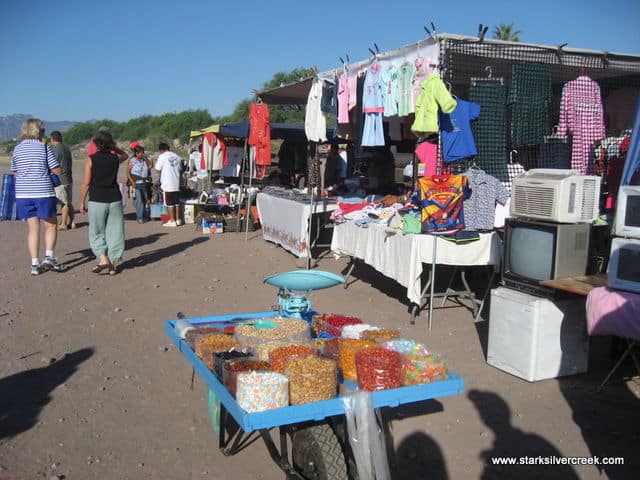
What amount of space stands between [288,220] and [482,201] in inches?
173

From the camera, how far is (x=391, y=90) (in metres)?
7.15

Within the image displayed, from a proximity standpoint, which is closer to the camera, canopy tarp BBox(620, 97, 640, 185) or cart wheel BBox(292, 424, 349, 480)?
cart wheel BBox(292, 424, 349, 480)

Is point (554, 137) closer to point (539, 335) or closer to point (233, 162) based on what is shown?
point (539, 335)

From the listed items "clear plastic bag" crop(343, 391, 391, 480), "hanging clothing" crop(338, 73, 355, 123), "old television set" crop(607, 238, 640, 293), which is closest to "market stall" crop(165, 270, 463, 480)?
"clear plastic bag" crop(343, 391, 391, 480)

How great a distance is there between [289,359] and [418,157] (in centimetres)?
454

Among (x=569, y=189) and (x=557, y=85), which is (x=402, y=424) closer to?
(x=569, y=189)

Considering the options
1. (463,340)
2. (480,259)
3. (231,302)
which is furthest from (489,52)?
(231,302)

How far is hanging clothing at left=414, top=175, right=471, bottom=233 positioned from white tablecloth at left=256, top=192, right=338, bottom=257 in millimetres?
3253

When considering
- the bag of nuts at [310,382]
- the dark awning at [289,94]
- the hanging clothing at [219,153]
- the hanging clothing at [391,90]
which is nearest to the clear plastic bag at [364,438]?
the bag of nuts at [310,382]

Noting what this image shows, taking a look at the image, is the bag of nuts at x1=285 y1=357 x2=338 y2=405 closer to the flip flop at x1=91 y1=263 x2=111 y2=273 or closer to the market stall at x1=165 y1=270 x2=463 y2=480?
the market stall at x1=165 y1=270 x2=463 y2=480

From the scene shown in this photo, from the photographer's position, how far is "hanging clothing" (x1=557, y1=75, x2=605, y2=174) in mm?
7234

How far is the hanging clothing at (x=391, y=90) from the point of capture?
278 inches

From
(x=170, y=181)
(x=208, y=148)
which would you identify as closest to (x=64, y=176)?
(x=170, y=181)

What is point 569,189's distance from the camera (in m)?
4.65
